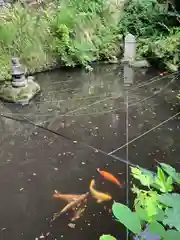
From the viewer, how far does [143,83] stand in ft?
16.3

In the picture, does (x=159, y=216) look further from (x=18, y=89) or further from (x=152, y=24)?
→ (x=152, y=24)

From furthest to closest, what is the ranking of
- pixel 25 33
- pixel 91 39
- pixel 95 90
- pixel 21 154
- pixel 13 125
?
pixel 91 39
pixel 25 33
pixel 95 90
pixel 13 125
pixel 21 154

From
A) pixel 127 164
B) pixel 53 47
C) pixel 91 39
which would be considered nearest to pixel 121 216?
pixel 127 164

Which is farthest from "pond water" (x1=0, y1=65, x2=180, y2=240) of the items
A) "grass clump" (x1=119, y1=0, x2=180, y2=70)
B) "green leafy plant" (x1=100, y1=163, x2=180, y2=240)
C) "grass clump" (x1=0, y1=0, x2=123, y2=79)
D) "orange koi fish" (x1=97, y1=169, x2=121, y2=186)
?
"green leafy plant" (x1=100, y1=163, x2=180, y2=240)

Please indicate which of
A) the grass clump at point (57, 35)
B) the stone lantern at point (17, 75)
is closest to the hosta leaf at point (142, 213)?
the stone lantern at point (17, 75)

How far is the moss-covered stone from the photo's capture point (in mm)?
4382

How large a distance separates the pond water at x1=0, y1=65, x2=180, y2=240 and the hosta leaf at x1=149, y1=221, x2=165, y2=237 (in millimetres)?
1578

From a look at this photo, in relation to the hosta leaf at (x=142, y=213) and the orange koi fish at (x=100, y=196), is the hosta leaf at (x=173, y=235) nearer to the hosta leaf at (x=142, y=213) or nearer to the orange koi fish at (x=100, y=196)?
the hosta leaf at (x=142, y=213)

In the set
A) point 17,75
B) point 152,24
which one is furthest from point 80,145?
point 152,24

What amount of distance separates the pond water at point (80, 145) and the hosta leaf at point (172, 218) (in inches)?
63.8

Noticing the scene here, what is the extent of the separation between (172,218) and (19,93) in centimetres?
395

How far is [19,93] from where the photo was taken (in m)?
4.44

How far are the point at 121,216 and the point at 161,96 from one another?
3900 mm

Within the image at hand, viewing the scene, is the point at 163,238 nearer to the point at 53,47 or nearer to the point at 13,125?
the point at 13,125
